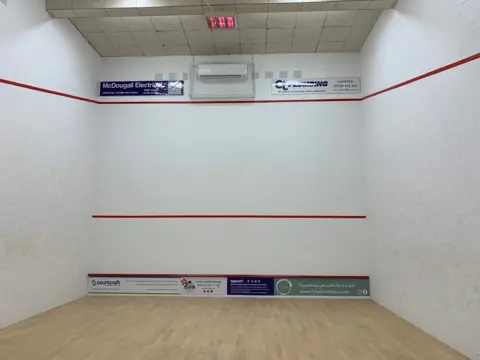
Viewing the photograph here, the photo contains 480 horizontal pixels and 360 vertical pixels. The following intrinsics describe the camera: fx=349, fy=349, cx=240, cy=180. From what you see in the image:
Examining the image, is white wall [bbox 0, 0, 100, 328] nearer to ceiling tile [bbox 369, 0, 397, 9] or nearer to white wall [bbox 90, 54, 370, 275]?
white wall [bbox 90, 54, 370, 275]

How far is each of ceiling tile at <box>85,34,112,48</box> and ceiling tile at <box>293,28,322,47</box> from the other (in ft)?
6.98

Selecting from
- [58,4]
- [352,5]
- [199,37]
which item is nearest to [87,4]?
[58,4]

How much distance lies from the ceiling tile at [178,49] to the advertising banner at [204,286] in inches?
104

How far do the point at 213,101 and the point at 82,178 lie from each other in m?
1.72

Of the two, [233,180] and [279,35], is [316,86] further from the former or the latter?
[233,180]

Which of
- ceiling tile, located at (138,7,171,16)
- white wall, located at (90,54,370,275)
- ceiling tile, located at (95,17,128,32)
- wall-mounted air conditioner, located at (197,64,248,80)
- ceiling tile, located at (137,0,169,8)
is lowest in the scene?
white wall, located at (90,54,370,275)

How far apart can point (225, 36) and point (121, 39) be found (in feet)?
3.87

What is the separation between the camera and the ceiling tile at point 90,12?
3.32 meters

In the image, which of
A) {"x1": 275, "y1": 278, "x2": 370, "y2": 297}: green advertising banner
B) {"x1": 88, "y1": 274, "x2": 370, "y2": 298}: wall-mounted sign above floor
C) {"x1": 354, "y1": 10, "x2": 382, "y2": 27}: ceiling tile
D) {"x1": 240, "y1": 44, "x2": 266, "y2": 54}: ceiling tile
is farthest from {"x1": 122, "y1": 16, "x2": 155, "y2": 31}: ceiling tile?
{"x1": 275, "y1": 278, "x2": 370, "y2": 297}: green advertising banner

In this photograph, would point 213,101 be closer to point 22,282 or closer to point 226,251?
point 226,251

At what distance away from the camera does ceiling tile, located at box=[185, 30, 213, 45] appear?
3821 mm

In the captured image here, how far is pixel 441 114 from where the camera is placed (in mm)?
2426

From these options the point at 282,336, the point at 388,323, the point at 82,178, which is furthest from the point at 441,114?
the point at 82,178

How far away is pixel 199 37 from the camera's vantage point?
3902mm
